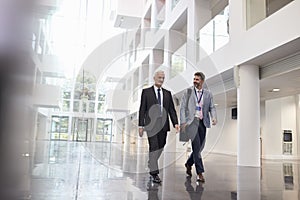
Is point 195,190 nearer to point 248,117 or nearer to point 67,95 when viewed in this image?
point 248,117

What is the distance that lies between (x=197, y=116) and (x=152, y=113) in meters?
0.56

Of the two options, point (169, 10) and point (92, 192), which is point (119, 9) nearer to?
point (169, 10)

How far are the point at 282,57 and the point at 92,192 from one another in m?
4.18

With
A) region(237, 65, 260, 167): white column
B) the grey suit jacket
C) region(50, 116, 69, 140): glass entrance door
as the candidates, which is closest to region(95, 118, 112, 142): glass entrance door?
region(50, 116, 69, 140): glass entrance door

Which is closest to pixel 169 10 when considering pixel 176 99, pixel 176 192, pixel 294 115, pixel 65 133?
pixel 176 99

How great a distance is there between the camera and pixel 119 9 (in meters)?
16.2

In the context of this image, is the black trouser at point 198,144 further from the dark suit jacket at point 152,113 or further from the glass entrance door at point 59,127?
the glass entrance door at point 59,127

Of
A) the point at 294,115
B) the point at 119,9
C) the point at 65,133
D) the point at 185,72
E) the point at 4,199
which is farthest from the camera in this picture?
the point at 65,133

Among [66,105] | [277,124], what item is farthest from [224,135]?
[66,105]

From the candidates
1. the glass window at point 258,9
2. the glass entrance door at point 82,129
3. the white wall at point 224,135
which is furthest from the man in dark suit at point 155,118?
the glass entrance door at point 82,129

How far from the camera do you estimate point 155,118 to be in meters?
3.01

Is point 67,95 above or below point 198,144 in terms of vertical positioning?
above

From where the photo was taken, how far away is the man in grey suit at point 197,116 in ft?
10.6

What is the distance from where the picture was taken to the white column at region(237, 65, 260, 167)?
5.65 metres
